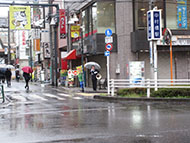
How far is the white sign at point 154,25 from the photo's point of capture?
20.2 m

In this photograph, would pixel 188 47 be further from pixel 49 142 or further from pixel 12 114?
pixel 49 142

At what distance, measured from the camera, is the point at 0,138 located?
26.5 ft

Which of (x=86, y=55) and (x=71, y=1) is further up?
(x=71, y=1)

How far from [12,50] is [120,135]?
76.9 metres

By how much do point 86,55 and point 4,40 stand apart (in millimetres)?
74283

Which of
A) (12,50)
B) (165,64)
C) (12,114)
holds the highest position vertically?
(12,50)

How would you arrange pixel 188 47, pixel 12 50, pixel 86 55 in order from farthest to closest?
pixel 12 50 < pixel 86 55 < pixel 188 47

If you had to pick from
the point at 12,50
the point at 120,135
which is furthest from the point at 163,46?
the point at 12,50

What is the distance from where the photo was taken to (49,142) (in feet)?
24.6

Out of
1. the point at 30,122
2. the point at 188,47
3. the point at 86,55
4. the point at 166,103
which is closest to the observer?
the point at 30,122

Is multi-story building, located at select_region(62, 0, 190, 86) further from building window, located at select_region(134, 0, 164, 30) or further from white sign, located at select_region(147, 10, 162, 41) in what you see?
white sign, located at select_region(147, 10, 162, 41)

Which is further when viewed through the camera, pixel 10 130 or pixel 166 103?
pixel 166 103

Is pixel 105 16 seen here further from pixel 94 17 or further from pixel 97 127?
pixel 97 127

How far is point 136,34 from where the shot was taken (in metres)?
25.3
